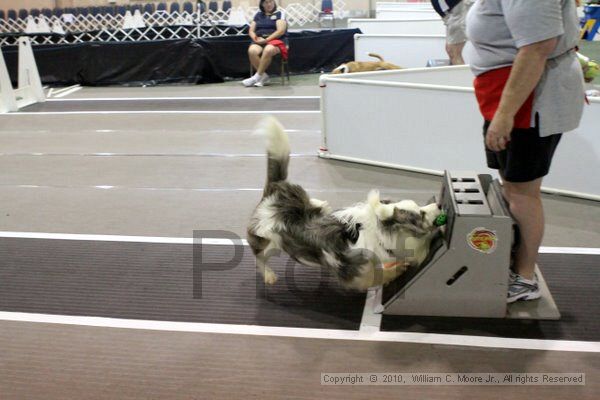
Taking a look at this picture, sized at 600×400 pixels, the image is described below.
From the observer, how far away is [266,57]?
725 cm

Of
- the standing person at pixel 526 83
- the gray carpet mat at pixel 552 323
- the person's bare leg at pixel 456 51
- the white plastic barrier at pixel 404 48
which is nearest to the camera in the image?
the standing person at pixel 526 83

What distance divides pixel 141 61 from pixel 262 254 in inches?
250

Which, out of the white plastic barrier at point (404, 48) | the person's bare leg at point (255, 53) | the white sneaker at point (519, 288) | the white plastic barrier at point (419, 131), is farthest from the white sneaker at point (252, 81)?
the white sneaker at point (519, 288)

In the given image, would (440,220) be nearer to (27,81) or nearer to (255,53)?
(255,53)

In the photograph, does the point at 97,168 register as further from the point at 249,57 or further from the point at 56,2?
the point at 56,2

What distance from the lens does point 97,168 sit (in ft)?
13.9

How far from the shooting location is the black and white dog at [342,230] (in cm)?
200

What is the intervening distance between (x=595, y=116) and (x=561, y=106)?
1546mm

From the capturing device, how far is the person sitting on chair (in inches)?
287

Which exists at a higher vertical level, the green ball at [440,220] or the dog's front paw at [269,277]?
the green ball at [440,220]

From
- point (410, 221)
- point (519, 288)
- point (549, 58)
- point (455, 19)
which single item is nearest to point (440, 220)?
point (410, 221)

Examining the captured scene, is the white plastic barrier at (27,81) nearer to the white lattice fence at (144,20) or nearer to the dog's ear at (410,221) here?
the white lattice fence at (144,20)

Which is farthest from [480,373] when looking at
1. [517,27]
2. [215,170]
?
[215,170]

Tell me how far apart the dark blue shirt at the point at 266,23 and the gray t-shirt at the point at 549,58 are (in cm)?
594
